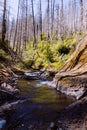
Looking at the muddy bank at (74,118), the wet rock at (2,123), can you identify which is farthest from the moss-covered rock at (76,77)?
the wet rock at (2,123)

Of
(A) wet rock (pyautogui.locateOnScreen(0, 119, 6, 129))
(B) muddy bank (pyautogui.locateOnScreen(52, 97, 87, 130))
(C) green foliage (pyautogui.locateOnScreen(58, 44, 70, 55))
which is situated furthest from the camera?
(C) green foliage (pyautogui.locateOnScreen(58, 44, 70, 55))

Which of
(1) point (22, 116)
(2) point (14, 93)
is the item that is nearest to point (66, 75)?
(2) point (14, 93)

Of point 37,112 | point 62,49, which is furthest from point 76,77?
point 62,49

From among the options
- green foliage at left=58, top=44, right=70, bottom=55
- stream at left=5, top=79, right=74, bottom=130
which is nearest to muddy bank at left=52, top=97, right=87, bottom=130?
stream at left=5, top=79, right=74, bottom=130

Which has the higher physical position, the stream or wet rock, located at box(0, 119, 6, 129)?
wet rock, located at box(0, 119, 6, 129)

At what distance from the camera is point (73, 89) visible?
11.8 m

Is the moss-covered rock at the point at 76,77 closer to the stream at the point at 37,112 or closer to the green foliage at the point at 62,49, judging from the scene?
the stream at the point at 37,112

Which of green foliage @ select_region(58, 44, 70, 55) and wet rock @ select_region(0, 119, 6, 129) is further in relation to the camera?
green foliage @ select_region(58, 44, 70, 55)

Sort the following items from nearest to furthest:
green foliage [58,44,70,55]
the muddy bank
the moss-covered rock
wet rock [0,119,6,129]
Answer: the muddy bank, wet rock [0,119,6,129], the moss-covered rock, green foliage [58,44,70,55]

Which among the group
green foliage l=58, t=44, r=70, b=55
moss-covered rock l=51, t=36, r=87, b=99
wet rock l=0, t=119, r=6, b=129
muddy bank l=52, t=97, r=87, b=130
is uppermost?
muddy bank l=52, t=97, r=87, b=130

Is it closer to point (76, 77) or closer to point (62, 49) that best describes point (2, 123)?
point (76, 77)

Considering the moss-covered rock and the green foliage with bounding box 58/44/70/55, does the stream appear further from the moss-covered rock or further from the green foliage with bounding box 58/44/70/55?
the green foliage with bounding box 58/44/70/55

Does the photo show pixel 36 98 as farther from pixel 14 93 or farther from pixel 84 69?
pixel 84 69

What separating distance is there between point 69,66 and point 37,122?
296 inches
